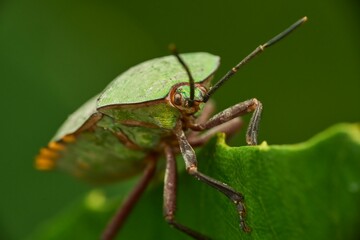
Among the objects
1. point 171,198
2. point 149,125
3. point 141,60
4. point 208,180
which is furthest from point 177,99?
point 141,60

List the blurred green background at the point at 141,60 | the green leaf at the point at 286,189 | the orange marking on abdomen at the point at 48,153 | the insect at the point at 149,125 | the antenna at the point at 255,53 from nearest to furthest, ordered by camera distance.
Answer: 1. the green leaf at the point at 286,189
2. the antenna at the point at 255,53
3. the insect at the point at 149,125
4. the orange marking on abdomen at the point at 48,153
5. the blurred green background at the point at 141,60

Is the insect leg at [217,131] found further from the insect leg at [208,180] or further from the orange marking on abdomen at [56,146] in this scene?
the orange marking on abdomen at [56,146]

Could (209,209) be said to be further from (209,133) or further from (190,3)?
(190,3)

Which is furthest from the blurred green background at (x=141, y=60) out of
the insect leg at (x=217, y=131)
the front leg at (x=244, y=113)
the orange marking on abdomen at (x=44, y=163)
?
the front leg at (x=244, y=113)

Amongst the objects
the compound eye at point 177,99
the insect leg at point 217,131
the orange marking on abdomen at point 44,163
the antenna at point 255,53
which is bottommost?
the insect leg at point 217,131

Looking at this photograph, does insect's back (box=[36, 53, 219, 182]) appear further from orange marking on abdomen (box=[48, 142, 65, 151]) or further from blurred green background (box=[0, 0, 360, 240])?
blurred green background (box=[0, 0, 360, 240])

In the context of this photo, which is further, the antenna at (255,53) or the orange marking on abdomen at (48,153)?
the orange marking on abdomen at (48,153)

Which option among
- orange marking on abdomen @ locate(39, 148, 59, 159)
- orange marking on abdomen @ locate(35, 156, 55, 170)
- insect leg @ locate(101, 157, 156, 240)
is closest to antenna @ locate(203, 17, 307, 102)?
insect leg @ locate(101, 157, 156, 240)

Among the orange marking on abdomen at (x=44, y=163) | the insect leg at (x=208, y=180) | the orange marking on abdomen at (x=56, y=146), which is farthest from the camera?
the orange marking on abdomen at (x=44, y=163)
